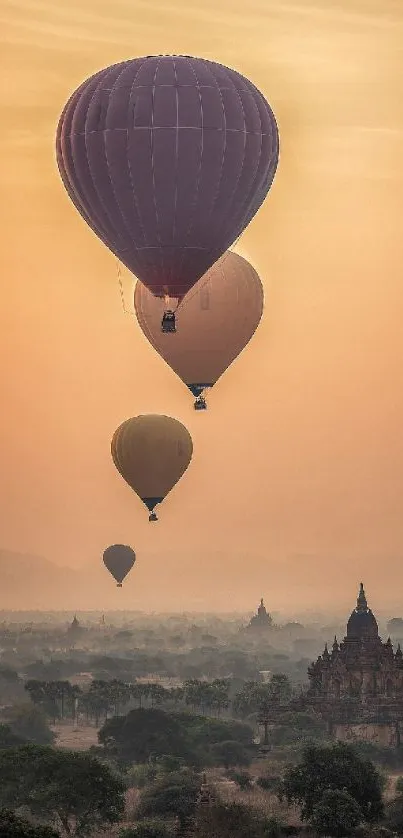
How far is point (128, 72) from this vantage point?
65625mm

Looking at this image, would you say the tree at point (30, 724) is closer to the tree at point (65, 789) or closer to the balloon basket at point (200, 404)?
the tree at point (65, 789)

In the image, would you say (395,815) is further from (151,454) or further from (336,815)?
(151,454)

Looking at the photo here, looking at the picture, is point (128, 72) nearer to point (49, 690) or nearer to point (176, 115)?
point (176, 115)

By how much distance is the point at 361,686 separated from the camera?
375 feet

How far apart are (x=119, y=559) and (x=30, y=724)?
67082 millimetres

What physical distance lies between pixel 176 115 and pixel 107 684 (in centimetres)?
8396

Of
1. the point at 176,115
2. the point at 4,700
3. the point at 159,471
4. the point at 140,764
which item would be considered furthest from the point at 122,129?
the point at 4,700

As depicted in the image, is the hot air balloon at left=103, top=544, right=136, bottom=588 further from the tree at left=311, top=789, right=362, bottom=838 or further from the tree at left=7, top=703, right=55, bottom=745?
the tree at left=311, top=789, right=362, bottom=838

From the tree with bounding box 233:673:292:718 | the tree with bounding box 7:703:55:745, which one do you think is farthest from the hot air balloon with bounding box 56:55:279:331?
the tree with bounding box 233:673:292:718

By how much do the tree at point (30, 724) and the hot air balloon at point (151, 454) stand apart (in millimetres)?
23664

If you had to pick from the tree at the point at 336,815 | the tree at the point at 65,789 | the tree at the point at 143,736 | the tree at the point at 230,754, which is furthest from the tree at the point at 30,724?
the tree at the point at 336,815

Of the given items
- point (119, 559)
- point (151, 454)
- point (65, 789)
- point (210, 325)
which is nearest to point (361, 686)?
point (151, 454)

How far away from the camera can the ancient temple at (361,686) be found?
367ft

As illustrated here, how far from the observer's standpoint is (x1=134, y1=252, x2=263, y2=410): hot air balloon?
3147 inches
